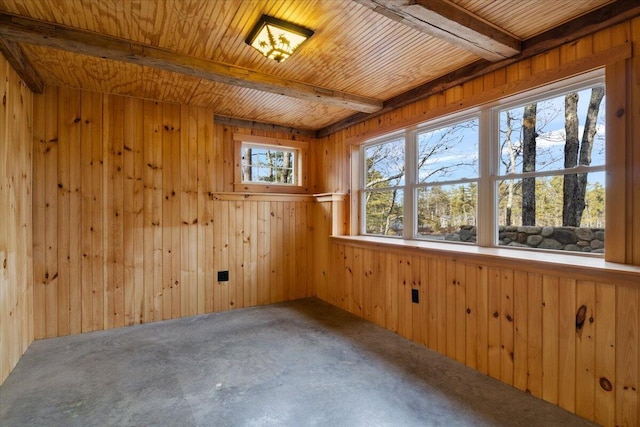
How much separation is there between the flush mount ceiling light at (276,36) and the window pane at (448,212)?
1826 mm

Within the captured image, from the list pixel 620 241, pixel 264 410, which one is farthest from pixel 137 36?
pixel 620 241

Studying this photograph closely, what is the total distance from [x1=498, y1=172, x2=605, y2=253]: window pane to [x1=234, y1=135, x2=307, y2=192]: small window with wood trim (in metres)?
2.77

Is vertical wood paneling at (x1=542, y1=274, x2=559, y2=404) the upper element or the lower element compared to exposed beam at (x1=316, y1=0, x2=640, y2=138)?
lower

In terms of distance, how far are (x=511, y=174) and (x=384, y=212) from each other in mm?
1445

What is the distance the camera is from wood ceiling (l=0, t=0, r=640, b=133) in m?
1.82

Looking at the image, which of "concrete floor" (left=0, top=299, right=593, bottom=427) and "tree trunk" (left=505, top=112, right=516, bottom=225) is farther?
"tree trunk" (left=505, top=112, right=516, bottom=225)

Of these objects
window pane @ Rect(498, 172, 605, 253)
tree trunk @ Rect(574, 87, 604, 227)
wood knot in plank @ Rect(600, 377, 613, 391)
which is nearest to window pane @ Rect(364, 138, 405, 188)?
window pane @ Rect(498, 172, 605, 253)

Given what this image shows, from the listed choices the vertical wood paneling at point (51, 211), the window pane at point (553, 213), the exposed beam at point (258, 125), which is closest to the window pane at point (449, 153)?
the window pane at point (553, 213)

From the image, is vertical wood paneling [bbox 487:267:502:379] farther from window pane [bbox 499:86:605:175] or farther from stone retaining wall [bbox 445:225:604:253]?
window pane [bbox 499:86:605:175]

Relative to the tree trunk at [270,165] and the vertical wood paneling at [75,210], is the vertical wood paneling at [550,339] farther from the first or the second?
the vertical wood paneling at [75,210]

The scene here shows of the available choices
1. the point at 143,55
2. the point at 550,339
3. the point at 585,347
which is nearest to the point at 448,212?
the point at 550,339

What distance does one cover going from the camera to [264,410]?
1890mm

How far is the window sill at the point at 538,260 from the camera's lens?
1.67m

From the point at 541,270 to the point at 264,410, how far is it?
6.44 feet
